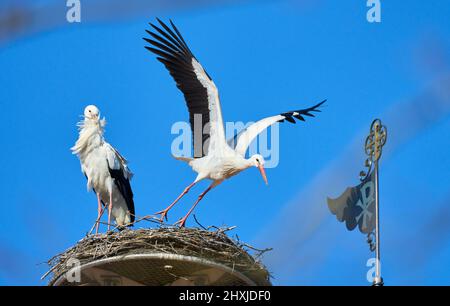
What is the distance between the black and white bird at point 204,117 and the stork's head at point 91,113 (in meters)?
1.20

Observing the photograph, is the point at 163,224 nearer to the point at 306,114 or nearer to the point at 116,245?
the point at 116,245

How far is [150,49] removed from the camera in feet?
53.3

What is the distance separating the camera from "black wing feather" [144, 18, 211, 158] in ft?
52.0

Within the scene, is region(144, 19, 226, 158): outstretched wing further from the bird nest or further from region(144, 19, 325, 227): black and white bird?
the bird nest

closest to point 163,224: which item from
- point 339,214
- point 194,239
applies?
point 194,239

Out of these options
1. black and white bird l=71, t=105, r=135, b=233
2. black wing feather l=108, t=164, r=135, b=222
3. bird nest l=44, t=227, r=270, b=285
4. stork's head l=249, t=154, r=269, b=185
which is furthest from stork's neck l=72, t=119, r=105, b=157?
bird nest l=44, t=227, r=270, b=285

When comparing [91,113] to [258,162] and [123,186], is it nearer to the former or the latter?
[123,186]

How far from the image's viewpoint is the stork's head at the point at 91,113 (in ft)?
54.4

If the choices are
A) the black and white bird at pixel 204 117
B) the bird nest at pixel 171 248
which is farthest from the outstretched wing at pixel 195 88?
the bird nest at pixel 171 248

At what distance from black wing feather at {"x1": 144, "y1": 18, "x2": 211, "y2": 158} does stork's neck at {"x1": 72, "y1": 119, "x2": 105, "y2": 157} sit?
132 centimetres

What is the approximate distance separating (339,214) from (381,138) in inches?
46.0

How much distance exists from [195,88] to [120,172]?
1.73m

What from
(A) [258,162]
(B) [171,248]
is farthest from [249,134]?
(B) [171,248]
